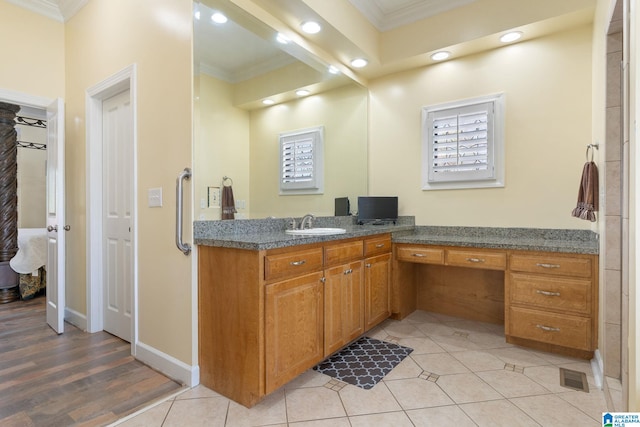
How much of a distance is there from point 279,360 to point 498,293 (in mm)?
2260

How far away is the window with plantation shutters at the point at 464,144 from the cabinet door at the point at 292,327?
6.12ft

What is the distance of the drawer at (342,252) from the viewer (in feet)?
7.22

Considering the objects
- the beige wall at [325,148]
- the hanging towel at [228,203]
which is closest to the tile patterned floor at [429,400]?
the hanging towel at [228,203]

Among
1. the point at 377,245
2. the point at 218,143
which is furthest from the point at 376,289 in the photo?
the point at 218,143

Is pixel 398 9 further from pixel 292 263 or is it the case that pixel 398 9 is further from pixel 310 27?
pixel 292 263

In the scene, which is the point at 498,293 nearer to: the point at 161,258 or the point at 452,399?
the point at 452,399

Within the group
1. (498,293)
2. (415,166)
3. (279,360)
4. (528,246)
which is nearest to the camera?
(279,360)

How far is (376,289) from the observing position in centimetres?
279

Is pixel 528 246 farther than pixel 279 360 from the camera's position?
Yes

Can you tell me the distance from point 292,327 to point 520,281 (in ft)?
5.82

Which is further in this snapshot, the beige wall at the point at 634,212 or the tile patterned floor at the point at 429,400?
the tile patterned floor at the point at 429,400

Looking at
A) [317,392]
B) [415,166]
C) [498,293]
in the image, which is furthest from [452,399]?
[415,166]

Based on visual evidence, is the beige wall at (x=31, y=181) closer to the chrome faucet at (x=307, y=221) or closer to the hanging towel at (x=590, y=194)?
the chrome faucet at (x=307, y=221)

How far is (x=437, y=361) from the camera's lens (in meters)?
2.33
